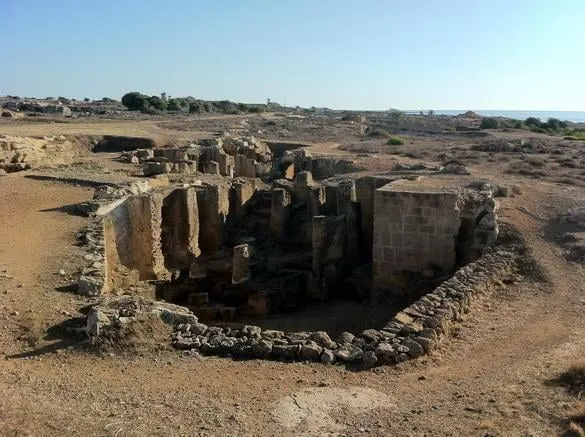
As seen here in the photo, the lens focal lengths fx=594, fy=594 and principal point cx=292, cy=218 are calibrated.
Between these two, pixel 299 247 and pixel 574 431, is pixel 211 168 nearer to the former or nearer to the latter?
pixel 299 247

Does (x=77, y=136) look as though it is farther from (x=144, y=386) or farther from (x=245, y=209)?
(x=144, y=386)

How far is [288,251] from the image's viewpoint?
64.5 feet

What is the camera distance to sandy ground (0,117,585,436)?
21.7 feet

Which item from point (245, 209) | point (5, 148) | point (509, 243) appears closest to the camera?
point (509, 243)

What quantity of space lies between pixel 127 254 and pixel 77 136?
62.4 ft

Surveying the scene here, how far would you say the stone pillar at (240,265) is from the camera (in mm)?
17125

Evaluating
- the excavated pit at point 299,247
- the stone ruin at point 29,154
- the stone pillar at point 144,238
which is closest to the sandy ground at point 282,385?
the excavated pit at point 299,247

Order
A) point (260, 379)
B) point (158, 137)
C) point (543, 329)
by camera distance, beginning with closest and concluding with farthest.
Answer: point (260, 379) → point (543, 329) → point (158, 137)

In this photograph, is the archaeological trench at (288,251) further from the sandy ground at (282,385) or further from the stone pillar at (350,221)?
the sandy ground at (282,385)

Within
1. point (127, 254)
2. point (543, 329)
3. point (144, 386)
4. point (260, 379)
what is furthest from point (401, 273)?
point (144, 386)

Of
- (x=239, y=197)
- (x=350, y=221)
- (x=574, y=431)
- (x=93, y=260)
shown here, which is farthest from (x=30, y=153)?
(x=574, y=431)

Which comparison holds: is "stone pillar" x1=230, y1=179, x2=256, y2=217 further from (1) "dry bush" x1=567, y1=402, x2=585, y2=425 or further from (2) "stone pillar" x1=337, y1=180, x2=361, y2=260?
(1) "dry bush" x1=567, y1=402, x2=585, y2=425

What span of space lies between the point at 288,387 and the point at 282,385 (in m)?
0.09

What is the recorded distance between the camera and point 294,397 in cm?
734
